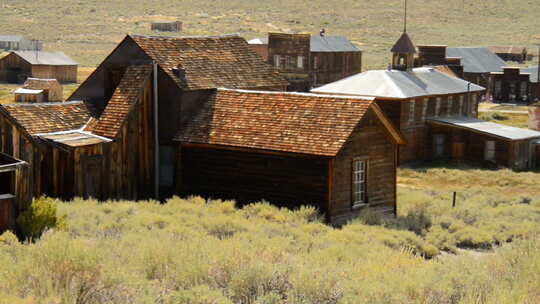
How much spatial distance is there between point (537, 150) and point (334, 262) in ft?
80.1

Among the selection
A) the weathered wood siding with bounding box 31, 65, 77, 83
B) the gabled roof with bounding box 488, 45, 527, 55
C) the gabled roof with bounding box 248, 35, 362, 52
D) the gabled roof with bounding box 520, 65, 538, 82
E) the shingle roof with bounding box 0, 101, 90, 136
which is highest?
the gabled roof with bounding box 248, 35, 362, 52

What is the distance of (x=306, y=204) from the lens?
20.0 meters

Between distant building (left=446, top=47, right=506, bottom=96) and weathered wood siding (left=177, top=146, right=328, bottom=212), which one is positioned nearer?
weathered wood siding (left=177, top=146, right=328, bottom=212)

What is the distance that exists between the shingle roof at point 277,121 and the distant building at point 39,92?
109 ft

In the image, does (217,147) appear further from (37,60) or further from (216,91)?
(37,60)

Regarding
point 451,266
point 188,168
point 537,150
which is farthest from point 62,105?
point 537,150

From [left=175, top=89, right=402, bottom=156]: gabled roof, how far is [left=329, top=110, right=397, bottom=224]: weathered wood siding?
0.42 metres

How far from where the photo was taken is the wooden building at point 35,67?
68562 millimetres

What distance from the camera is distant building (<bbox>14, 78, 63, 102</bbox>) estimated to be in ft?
174

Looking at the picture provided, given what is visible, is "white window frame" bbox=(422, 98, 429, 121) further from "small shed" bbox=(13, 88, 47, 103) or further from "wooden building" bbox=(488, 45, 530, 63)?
"wooden building" bbox=(488, 45, 530, 63)

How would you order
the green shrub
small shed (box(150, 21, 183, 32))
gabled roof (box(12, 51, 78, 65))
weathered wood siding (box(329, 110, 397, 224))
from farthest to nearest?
small shed (box(150, 21, 183, 32)) < gabled roof (box(12, 51, 78, 65)) < weathered wood siding (box(329, 110, 397, 224)) < the green shrub

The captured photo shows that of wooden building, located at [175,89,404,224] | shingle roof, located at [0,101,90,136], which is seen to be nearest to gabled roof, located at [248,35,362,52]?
wooden building, located at [175,89,404,224]

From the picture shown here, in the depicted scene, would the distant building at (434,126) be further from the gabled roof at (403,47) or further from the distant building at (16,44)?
the distant building at (16,44)

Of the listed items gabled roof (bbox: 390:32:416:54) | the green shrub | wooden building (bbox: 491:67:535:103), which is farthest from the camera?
wooden building (bbox: 491:67:535:103)
